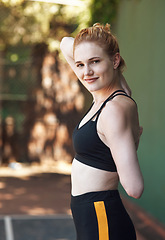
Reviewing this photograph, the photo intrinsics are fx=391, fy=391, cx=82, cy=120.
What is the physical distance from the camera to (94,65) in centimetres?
155

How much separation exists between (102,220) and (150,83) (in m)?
3.81

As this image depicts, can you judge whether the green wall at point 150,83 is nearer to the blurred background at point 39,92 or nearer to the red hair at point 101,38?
the blurred background at point 39,92

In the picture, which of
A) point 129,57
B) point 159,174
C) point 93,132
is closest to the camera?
point 93,132

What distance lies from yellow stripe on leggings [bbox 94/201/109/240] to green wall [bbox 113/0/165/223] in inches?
127

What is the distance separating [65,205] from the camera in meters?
6.04

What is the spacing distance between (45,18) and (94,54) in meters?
7.56

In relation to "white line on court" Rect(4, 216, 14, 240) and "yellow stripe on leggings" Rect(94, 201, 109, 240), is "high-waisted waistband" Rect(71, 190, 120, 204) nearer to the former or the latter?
"yellow stripe on leggings" Rect(94, 201, 109, 240)

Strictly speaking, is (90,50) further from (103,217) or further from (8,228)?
(8,228)

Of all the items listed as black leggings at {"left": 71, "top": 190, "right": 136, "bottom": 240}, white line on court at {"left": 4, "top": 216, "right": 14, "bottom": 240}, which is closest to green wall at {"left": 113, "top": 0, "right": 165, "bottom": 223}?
white line on court at {"left": 4, "top": 216, "right": 14, "bottom": 240}

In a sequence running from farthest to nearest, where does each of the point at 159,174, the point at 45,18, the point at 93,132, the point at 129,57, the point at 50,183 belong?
the point at 45,18, the point at 50,183, the point at 129,57, the point at 159,174, the point at 93,132

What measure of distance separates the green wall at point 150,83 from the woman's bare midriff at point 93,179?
3.26 m

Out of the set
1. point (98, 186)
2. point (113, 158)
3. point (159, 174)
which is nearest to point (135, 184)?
point (113, 158)

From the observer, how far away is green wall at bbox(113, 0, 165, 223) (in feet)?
15.9

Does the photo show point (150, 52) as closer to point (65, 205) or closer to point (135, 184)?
point (65, 205)
